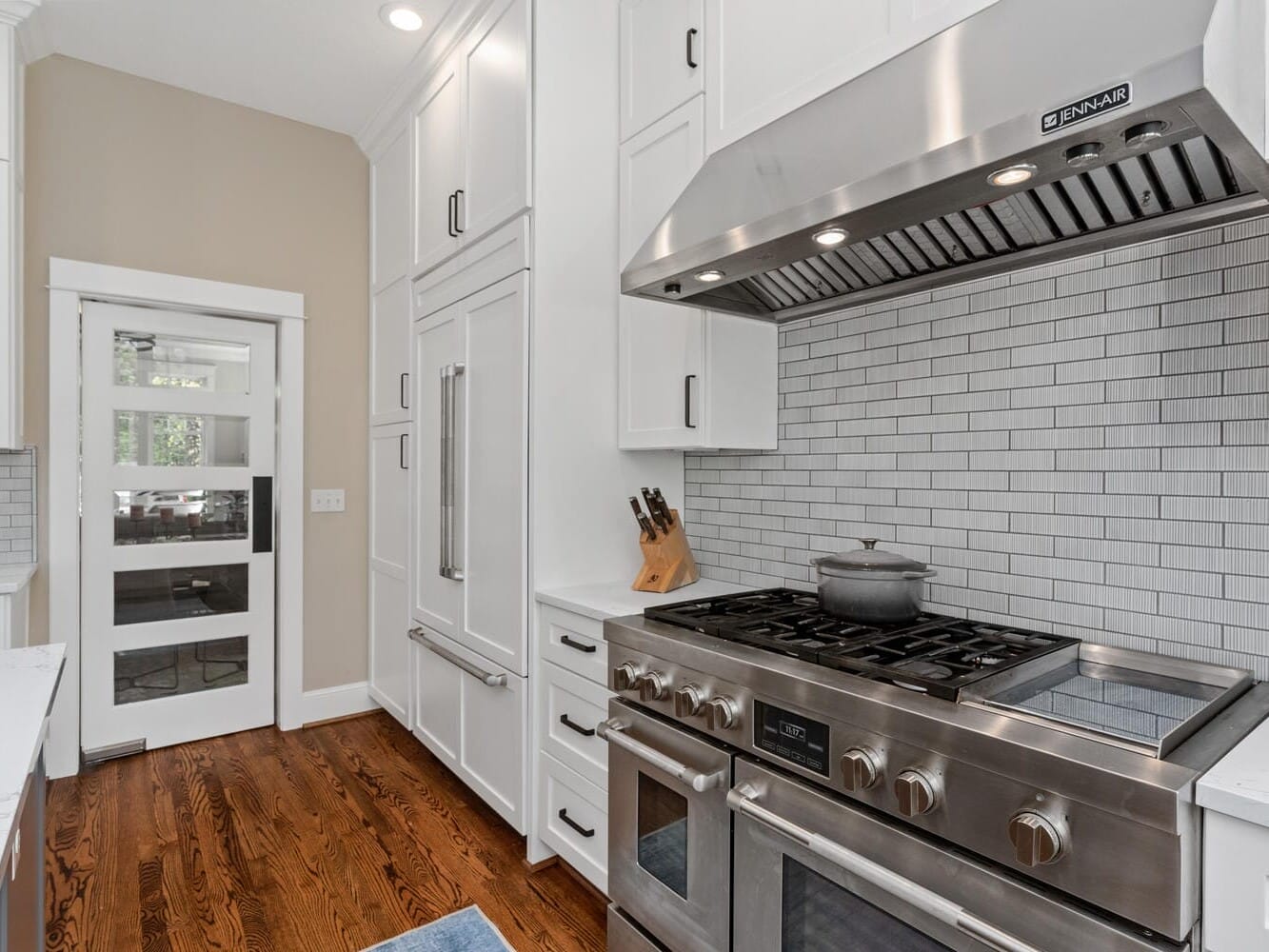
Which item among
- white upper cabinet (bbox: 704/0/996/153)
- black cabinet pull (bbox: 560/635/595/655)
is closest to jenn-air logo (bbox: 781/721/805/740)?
black cabinet pull (bbox: 560/635/595/655)

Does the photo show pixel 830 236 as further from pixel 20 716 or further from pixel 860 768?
pixel 20 716

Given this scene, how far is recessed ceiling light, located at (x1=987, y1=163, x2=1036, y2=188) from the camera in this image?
107 cm

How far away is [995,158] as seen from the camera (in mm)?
1031

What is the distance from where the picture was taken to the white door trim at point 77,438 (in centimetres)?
295

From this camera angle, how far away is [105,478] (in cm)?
310

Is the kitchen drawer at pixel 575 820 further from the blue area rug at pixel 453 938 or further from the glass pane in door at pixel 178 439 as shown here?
the glass pane in door at pixel 178 439

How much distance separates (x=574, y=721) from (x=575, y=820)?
0.29 metres

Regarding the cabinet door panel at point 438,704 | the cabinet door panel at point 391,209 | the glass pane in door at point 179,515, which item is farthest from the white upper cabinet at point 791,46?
the glass pane in door at point 179,515

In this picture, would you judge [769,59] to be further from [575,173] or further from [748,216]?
[575,173]

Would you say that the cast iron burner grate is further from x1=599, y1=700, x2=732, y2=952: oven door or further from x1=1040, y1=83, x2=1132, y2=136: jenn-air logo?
x1=1040, y1=83, x2=1132, y2=136: jenn-air logo

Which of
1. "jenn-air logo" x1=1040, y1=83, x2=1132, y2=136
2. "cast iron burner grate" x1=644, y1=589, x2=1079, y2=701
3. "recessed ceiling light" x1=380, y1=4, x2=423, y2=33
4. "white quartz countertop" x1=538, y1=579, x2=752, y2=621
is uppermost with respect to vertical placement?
"recessed ceiling light" x1=380, y1=4, x2=423, y2=33

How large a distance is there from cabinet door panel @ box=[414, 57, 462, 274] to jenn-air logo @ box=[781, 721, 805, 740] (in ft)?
7.10

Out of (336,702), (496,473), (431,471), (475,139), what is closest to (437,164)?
(475,139)

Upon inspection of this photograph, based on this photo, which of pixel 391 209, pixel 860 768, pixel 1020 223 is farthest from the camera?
pixel 391 209
